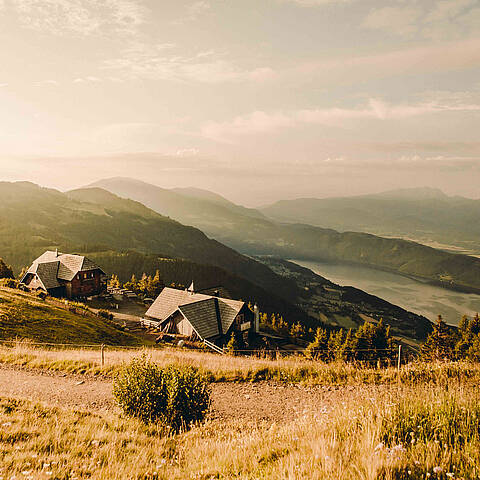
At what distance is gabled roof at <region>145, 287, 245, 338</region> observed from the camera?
135 feet

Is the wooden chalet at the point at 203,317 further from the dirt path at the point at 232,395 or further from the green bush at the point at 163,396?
the green bush at the point at 163,396

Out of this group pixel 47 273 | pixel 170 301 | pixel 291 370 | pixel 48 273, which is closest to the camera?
pixel 291 370

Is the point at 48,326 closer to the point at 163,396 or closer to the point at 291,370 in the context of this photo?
the point at 291,370

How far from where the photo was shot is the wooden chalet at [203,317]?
135 feet

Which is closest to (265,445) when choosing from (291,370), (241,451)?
(241,451)

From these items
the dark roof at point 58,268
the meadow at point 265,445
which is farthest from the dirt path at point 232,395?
the dark roof at point 58,268

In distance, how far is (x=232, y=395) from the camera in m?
12.5

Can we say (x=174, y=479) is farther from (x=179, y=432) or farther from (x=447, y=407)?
(x=447, y=407)

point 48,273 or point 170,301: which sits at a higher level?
point 48,273

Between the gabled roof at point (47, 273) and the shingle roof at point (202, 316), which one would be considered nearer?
the shingle roof at point (202, 316)

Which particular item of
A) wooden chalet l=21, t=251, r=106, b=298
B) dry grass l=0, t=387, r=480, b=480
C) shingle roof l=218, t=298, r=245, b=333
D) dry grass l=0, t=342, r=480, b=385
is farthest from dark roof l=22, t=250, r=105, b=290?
dry grass l=0, t=387, r=480, b=480

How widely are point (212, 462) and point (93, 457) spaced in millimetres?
2230

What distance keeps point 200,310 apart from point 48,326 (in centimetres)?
1828

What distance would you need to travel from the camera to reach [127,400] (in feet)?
28.9
